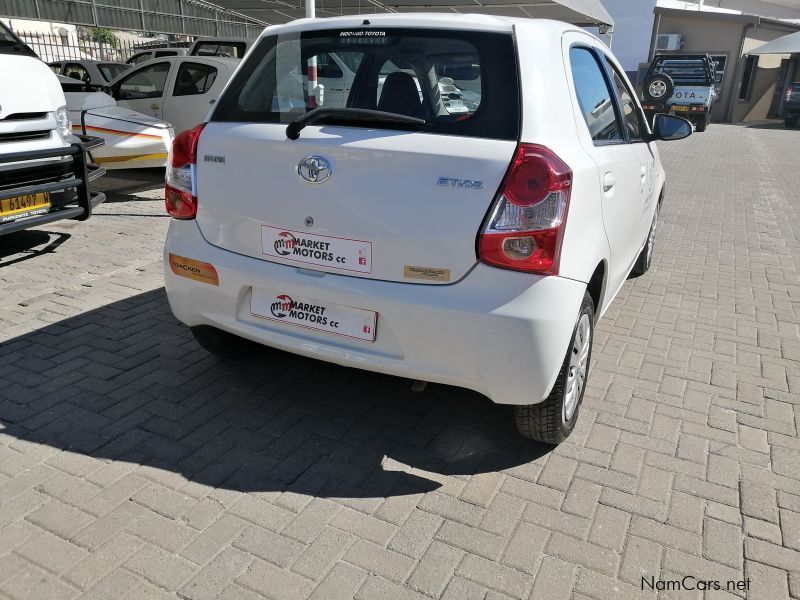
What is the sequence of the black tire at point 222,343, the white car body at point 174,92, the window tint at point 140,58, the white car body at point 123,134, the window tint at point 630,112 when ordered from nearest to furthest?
the black tire at point 222,343 → the window tint at point 630,112 → the white car body at point 123,134 → the white car body at point 174,92 → the window tint at point 140,58

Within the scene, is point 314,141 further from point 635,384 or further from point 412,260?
point 635,384

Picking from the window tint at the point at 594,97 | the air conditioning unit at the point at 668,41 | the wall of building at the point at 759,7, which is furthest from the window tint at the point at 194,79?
the wall of building at the point at 759,7

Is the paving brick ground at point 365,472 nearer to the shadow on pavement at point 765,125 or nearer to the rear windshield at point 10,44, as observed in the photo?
the rear windshield at point 10,44

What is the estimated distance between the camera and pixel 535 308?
8.00ft

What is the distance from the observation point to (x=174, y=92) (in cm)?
962

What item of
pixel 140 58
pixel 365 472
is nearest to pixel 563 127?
pixel 365 472

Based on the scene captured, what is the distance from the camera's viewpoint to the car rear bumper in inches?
96.3

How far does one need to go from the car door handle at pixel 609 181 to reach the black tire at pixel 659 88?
2227 centimetres

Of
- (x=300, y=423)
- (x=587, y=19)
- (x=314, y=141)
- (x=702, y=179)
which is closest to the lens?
(x=314, y=141)

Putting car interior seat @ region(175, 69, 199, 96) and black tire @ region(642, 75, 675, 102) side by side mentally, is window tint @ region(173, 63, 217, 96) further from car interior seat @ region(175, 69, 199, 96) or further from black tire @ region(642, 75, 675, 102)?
black tire @ region(642, 75, 675, 102)

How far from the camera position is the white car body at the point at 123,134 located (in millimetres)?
8023

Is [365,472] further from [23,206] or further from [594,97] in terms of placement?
[23,206]

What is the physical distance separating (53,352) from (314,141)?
2222 millimetres

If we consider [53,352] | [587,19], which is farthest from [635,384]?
[587,19]
